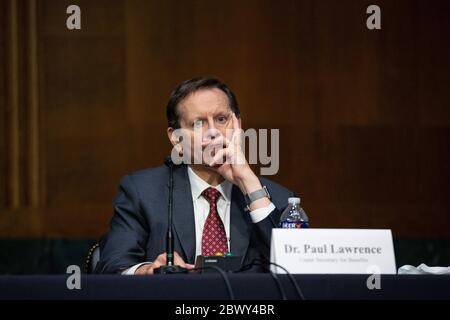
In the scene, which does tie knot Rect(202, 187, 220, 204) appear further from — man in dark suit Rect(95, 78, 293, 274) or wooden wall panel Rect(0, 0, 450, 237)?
wooden wall panel Rect(0, 0, 450, 237)

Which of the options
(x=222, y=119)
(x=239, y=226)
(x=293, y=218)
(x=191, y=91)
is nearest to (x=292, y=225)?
(x=293, y=218)

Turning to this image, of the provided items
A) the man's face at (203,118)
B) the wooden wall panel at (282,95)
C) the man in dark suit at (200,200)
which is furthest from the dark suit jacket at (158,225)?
the wooden wall panel at (282,95)

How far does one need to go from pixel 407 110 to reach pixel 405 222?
604mm

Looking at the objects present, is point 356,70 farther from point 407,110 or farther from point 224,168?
point 224,168

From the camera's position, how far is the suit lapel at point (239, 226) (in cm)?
282

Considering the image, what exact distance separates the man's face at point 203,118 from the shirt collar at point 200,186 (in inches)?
2.8

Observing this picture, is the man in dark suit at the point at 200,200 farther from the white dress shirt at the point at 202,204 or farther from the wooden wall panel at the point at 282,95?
the wooden wall panel at the point at 282,95

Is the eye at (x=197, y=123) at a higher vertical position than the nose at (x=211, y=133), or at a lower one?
higher

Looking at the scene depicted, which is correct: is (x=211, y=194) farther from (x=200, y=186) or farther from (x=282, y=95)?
(x=282, y=95)

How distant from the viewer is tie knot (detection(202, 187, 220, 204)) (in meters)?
2.95

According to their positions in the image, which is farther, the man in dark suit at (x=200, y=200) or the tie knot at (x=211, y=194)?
the tie knot at (x=211, y=194)

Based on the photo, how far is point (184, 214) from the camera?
287cm

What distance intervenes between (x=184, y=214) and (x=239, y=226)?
0.64 ft
